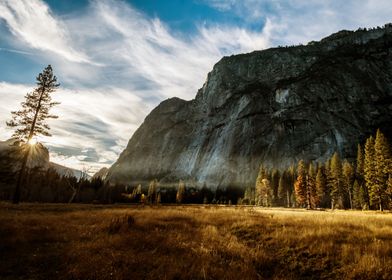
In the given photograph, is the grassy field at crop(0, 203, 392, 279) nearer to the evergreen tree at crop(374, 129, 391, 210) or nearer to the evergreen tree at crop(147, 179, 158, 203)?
the evergreen tree at crop(374, 129, 391, 210)

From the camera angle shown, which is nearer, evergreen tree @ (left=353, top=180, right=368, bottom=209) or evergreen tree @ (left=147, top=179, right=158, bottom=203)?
evergreen tree @ (left=353, top=180, right=368, bottom=209)

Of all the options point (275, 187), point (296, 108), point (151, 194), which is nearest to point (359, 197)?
point (275, 187)

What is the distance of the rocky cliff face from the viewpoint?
13312cm

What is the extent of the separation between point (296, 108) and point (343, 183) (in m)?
86.5

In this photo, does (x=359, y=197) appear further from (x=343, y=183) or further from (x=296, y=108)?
(x=296, y=108)

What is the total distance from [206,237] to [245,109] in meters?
159

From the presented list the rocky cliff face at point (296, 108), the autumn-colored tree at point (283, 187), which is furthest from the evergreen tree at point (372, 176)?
the rocky cliff face at point (296, 108)

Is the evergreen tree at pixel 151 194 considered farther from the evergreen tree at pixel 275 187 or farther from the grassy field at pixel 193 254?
the grassy field at pixel 193 254

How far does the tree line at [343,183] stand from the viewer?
49.8 meters

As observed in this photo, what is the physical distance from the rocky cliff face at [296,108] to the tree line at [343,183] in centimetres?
4477

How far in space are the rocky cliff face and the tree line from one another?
44771 mm

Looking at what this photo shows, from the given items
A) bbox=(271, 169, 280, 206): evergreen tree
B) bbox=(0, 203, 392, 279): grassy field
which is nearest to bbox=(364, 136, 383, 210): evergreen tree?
bbox=(271, 169, 280, 206): evergreen tree

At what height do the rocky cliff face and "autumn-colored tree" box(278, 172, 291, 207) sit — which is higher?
the rocky cliff face

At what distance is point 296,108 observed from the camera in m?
148
